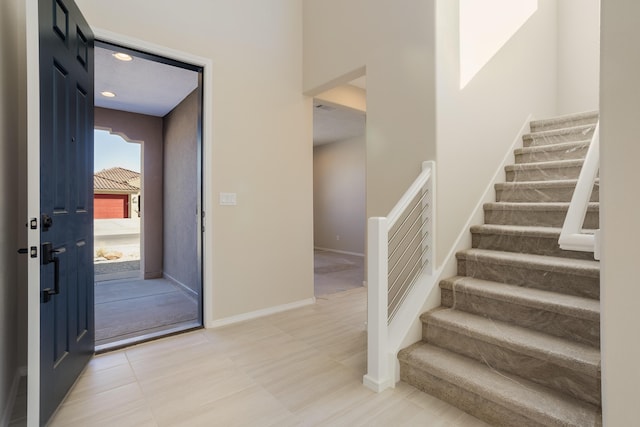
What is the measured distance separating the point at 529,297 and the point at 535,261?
11.9 inches

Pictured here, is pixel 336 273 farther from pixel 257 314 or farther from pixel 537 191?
pixel 537 191

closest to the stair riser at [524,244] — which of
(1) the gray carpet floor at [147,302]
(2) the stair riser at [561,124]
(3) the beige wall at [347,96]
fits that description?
(2) the stair riser at [561,124]

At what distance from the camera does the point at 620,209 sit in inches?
41.9

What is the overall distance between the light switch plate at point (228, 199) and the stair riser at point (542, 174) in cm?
251

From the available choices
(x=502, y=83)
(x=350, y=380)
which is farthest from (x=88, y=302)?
(x=502, y=83)

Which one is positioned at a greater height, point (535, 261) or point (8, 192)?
point (8, 192)

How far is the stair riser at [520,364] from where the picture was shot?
1473 millimetres

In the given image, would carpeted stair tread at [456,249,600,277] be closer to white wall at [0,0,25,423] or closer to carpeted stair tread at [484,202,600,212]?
carpeted stair tread at [484,202,600,212]

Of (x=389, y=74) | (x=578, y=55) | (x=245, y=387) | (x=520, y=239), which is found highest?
(x=578, y=55)

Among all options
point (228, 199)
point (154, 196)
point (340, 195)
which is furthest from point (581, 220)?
point (340, 195)

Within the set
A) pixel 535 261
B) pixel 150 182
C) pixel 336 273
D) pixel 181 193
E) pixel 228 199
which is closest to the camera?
pixel 535 261

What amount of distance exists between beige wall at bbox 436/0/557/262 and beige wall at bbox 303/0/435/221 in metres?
0.12

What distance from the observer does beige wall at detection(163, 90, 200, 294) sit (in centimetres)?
402

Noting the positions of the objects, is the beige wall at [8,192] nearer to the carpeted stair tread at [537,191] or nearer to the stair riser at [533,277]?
the stair riser at [533,277]
